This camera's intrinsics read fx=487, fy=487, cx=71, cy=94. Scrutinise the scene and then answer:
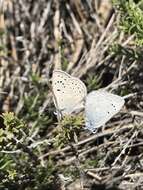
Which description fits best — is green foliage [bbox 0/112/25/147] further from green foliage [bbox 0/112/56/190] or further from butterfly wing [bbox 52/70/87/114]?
butterfly wing [bbox 52/70/87/114]

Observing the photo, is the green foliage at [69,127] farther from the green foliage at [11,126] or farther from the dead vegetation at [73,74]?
the green foliage at [11,126]

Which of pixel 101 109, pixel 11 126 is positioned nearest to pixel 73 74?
pixel 101 109

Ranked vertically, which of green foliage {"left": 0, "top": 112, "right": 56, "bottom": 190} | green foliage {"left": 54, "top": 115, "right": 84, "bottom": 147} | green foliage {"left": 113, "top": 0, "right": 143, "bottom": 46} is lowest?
green foliage {"left": 0, "top": 112, "right": 56, "bottom": 190}

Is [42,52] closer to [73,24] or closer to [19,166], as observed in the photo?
[73,24]

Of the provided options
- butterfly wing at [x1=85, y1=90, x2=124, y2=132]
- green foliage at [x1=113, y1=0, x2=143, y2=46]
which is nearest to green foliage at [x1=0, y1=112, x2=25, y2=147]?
butterfly wing at [x1=85, y1=90, x2=124, y2=132]

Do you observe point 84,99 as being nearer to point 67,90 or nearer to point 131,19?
point 67,90

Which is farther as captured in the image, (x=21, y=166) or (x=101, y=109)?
(x=21, y=166)

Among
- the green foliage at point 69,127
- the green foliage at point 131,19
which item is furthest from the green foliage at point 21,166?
the green foliage at point 131,19
